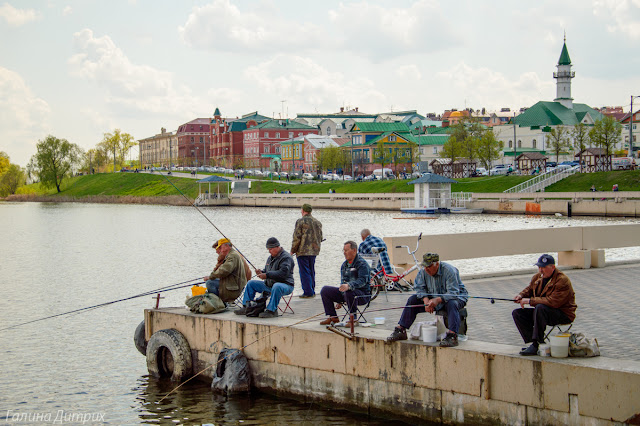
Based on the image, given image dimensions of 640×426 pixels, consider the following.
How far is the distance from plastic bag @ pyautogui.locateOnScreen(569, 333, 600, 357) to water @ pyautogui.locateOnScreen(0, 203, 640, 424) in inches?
116

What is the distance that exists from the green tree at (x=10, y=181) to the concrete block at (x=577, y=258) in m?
154

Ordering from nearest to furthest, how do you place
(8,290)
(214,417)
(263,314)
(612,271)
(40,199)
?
(214,417)
(263,314)
(612,271)
(8,290)
(40,199)

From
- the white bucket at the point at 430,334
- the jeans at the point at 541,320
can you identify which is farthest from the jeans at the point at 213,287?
the jeans at the point at 541,320

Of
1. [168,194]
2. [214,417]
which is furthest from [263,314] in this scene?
[168,194]

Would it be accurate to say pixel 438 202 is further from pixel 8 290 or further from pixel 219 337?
pixel 219 337

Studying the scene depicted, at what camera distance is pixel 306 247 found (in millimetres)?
14805

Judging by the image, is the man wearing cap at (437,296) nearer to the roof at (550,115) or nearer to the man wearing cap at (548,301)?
the man wearing cap at (548,301)

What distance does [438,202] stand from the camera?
70.9m

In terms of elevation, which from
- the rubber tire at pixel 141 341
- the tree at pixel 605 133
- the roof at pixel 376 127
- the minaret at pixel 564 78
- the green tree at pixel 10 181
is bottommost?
the rubber tire at pixel 141 341

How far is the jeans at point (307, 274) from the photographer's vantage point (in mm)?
14703

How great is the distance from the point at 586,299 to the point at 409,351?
508cm

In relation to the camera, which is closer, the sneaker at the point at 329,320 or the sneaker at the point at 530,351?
the sneaker at the point at 530,351

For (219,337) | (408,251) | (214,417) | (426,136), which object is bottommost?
(214,417)

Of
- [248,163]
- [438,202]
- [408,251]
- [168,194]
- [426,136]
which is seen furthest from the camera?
[248,163]
